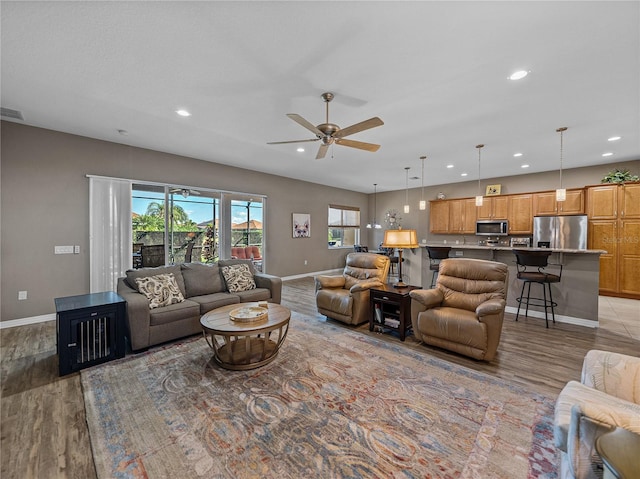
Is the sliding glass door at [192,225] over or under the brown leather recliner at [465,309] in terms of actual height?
over

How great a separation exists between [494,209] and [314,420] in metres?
7.50

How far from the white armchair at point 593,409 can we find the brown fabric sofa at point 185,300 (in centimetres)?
350

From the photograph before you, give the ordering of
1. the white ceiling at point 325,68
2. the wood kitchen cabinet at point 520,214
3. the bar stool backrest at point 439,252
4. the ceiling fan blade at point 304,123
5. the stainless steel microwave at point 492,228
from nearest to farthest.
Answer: the white ceiling at point 325,68
the ceiling fan blade at point 304,123
the bar stool backrest at point 439,252
the wood kitchen cabinet at point 520,214
the stainless steel microwave at point 492,228

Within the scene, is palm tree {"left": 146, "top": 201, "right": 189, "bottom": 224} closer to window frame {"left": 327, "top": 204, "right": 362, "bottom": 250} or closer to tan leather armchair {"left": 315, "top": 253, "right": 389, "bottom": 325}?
tan leather armchair {"left": 315, "top": 253, "right": 389, "bottom": 325}

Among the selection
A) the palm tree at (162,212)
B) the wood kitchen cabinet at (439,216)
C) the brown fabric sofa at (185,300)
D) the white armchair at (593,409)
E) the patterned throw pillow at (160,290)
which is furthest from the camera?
the wood kitchen cabinet at (439,216)

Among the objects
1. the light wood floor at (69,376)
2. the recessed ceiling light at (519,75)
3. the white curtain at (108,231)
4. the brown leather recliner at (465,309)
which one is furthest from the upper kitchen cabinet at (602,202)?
the white curtain at (108,231)

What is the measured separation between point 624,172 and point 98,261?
1014 centimetres

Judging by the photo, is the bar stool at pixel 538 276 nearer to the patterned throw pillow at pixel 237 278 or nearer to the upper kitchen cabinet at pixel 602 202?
the upper kitchen cabinet at pixel 602 202

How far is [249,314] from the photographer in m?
2.79

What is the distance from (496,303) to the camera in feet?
9.20

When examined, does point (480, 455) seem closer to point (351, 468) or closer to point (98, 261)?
point (351, 468)

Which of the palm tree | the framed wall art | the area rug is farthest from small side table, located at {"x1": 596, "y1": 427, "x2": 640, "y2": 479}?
the framed wall art

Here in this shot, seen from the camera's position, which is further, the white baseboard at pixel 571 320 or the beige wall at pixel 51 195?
the white baseboard at pixel 571 320

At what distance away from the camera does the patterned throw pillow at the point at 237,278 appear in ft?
13.6
